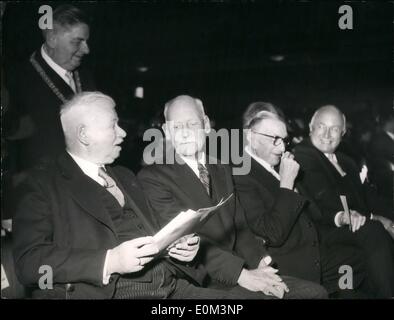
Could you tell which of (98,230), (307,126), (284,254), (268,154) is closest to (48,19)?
(98,230)

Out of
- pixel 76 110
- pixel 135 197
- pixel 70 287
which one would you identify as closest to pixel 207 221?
pixel 135 197

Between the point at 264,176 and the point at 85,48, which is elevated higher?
the point at 85,48

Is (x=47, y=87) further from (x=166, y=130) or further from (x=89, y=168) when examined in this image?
(x=166, y=130)

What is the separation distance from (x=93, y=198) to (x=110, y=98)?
62 cm

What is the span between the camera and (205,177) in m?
3.01

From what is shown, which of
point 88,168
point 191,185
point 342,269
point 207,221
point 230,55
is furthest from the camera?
point 230,55

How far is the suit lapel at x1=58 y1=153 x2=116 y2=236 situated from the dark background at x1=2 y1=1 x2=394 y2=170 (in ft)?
1.23

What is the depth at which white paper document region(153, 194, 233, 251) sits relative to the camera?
7.25ft

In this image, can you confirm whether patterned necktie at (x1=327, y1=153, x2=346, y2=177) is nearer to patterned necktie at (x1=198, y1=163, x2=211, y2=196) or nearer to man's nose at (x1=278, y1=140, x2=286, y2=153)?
man's nose at (x1=278, y1=140, x2=286, y2=153)

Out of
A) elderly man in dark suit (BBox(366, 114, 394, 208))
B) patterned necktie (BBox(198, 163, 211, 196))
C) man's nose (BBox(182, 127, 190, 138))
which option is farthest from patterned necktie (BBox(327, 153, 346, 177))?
man's nose (BBox(182, 127, 190, 138))

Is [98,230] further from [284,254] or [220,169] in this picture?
[284,254]

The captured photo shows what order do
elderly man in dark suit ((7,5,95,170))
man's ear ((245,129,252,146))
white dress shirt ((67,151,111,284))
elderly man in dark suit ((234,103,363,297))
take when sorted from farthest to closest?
1. man's ear ((245,129,252,146))
2. elderly man in dark suit ((234,103,363,297))
3. elderly man in dark suit ((7,5,95,170))
4. white dress shirt ((67,151,111,284))

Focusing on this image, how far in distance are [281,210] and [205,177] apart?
0.51 m

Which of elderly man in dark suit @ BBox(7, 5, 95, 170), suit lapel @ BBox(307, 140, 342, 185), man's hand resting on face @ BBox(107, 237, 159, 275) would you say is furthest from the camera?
suit lapel @ BBox(307, 140, 342, 185)
